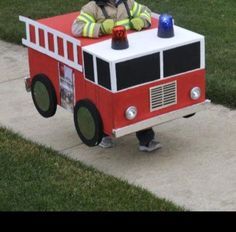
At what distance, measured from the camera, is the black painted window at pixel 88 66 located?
562 centimetres

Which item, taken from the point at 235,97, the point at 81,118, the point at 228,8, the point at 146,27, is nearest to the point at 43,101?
the point at 81,118

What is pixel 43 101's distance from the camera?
248 inches

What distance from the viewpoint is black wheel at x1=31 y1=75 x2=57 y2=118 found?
617 cm

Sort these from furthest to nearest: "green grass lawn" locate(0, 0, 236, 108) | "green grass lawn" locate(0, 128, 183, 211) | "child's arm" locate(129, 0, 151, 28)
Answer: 1. "green grass lawn" locate(0, 0, 236, 108)
2. "child's arm" locate(129, 0, 151, 28)
3. "green grass lawn" locate(0, 128, 183, 211)

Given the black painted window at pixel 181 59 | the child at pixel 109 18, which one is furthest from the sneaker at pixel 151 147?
the black painted window at pixel 181 59

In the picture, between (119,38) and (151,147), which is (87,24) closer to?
(119,38)

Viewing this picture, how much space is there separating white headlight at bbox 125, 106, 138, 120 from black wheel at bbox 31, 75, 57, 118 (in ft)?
2.74

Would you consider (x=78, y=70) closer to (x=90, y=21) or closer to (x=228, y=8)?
(x=90, y=21)

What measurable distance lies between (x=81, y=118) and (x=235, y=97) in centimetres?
178

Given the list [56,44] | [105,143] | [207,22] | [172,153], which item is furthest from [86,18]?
[207,22]

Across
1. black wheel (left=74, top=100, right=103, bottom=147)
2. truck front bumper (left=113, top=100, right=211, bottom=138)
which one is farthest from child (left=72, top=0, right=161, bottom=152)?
black wheel (left=74, top=100, right=103, bottom=147)

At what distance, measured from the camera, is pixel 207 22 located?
9219mm

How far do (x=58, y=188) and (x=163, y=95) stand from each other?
1.03 m

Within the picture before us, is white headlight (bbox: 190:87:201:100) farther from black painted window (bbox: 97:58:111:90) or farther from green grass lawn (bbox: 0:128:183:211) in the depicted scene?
green grass lawn (bbox: 0:128:183:211)
